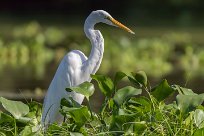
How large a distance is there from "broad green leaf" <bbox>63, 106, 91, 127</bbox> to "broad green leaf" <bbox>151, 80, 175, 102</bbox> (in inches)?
18.5

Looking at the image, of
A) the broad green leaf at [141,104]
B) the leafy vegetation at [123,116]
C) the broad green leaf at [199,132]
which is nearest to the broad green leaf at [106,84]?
the leafy vegetation at [123,116]

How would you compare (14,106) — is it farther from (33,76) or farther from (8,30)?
(8,30)

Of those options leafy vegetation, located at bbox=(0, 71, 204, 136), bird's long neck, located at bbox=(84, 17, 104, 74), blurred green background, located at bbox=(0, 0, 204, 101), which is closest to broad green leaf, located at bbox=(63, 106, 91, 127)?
leafy vegetation, located at bbox=(0, 71, 204, 136)

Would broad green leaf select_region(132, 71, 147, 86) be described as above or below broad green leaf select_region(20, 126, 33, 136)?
above

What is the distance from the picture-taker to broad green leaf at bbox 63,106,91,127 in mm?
4539

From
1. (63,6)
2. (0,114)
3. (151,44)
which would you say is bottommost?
(63,6)

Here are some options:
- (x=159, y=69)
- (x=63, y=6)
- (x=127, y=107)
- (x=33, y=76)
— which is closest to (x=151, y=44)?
(x=159, y=69)

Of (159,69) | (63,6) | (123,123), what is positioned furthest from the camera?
(63,6)

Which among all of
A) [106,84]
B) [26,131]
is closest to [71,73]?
[106,84]

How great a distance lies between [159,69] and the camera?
13039 millimetres

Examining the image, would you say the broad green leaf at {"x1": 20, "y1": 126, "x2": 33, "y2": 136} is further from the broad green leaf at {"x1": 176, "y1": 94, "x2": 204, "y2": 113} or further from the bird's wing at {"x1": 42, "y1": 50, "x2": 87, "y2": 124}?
the bird's wing at {"x1": 42, "y1": 50, "x2": 87, "y2": 124}

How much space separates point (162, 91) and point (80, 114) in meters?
0.54

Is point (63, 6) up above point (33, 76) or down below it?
below

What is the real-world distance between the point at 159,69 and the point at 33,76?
2.19 meters
